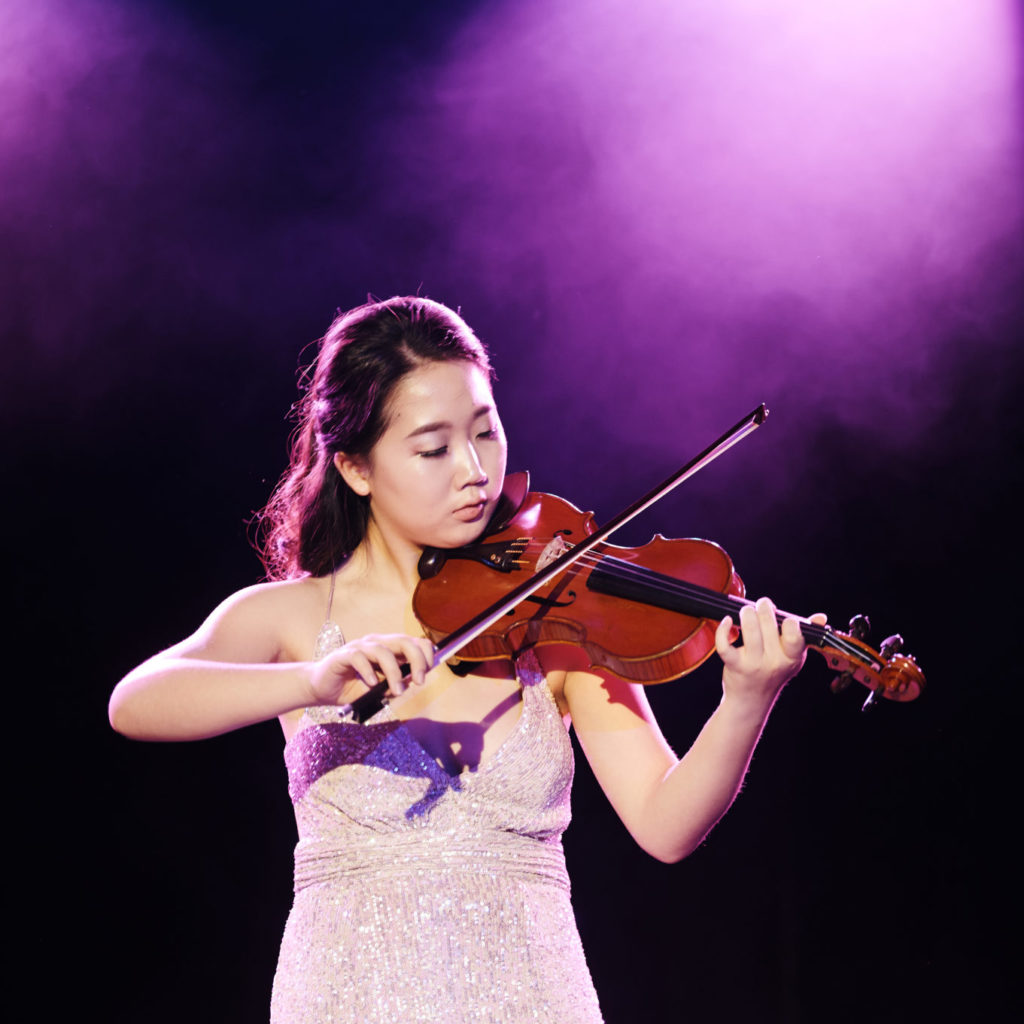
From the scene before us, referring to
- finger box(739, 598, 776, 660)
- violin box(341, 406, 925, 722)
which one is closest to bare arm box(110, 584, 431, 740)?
violin box(341, 406, 925, 722)

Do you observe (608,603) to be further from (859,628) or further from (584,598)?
(859,628)

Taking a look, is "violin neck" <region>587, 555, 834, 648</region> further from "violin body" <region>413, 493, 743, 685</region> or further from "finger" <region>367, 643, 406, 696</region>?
"finger" <region>367, 643, 406, 696</region>

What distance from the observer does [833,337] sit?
2.88 m

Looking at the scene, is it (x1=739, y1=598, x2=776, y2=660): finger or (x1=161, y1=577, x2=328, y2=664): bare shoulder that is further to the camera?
(x1=161, y1=577, x2=328, y2=664): bare shoulder

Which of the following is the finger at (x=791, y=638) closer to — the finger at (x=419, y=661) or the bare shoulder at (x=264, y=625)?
the finger at (x=419, y=661)

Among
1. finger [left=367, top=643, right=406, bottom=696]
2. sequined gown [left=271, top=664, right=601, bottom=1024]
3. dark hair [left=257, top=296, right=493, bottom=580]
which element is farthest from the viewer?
dark hair [left=257, top=296, right=493, bottom=580]

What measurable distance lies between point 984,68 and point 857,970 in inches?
89.6

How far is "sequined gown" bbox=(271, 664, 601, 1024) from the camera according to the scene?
1.48 metres

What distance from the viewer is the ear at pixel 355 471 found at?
1.74 meters

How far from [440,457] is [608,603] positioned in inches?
12.7

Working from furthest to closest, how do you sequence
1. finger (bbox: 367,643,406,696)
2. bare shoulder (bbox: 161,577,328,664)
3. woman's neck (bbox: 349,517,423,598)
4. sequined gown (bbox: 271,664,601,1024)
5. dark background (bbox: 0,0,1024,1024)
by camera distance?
dark background (bbox: 0,0,1024,1024) < woman's neck (bbox: 349,517,423,598) < bare shoulder (bbox: 161,577,328,664) < sequined gown (bbox: 271,664,601,1024) < finger (bbox: 367,643,406,696)

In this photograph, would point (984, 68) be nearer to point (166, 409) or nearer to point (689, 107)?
point (689, 107)

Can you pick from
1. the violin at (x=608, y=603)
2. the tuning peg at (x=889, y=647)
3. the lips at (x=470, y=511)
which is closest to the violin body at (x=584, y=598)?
the violin at (x=608, y=603)

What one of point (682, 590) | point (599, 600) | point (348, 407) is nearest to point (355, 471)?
point (348, 407)
